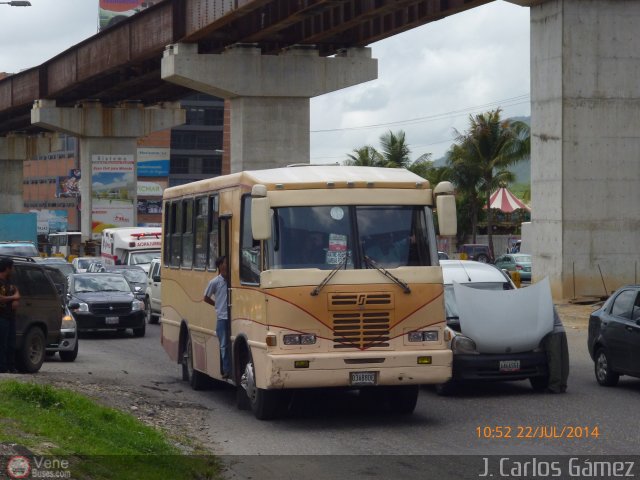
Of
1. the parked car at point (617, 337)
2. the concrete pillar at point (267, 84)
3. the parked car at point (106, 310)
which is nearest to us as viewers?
the parked car at point (617, 337)

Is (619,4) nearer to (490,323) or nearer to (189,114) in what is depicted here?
(490,323)

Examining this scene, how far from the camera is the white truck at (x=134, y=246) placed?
147 feet

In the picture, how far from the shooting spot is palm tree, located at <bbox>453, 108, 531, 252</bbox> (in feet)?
256

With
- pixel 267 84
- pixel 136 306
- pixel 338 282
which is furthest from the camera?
pixel 267 84

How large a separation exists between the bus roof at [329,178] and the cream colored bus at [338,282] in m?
0.01

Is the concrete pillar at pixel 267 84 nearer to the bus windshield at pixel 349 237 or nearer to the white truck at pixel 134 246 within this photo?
the white truck at pixel 134 246

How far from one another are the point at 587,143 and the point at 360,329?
70.4 ft

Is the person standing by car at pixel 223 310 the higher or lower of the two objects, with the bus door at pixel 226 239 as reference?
lower

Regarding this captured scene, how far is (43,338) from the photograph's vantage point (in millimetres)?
19797

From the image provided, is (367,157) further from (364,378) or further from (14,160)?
(364,378)

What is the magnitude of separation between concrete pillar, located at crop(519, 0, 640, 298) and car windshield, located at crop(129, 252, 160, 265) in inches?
611

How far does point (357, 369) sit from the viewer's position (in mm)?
14258

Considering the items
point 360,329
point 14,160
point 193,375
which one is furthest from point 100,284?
point 14,160

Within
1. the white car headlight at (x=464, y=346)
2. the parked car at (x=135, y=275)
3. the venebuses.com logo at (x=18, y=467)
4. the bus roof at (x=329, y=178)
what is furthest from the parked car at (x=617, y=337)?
the parked car at (x=135, y=275)
